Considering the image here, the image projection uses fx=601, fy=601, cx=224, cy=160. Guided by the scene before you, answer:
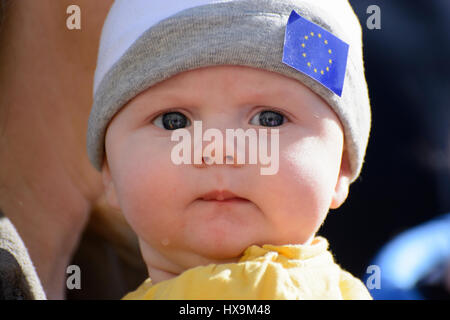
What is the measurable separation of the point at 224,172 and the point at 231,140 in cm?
5

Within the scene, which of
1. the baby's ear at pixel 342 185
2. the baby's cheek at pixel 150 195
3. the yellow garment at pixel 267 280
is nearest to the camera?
the yellow garment at pixel 267 280

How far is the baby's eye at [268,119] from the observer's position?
103cm

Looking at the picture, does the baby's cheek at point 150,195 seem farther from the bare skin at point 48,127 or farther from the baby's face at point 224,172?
the bare skin at point 48,127

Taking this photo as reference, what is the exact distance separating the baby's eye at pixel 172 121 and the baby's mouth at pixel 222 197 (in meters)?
0.14

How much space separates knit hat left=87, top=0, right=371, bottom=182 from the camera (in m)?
1.02

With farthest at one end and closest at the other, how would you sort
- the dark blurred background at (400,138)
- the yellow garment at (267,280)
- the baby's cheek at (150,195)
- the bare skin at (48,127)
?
the dark blurred background at (400,138)
the bare skin at (48,127)
the baby's cheek at (150,195)
the yellow garment at (267,280)

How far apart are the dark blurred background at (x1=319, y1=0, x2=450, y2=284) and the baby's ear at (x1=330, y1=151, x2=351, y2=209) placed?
125 cm

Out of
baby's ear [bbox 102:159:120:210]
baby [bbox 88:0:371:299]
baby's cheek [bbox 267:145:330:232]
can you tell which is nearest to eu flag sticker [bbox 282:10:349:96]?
baby [bbox 88:0:371:299]

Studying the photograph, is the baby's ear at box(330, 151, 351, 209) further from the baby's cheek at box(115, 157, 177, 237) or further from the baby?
the baby's cheek at box(115, 157, 177, 237)

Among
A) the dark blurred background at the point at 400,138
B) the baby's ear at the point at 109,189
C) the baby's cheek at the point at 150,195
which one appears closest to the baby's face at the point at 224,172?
the baby's cheek at the point at 150,195

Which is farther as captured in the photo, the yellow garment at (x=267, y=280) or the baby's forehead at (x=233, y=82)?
the baby's forehead at (x=233, y=82)

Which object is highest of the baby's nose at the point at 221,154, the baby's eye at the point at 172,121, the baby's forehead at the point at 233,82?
the baby's forehead at the point at 233,82

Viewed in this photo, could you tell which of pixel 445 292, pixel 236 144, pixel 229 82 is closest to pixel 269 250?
pixel 236 144
